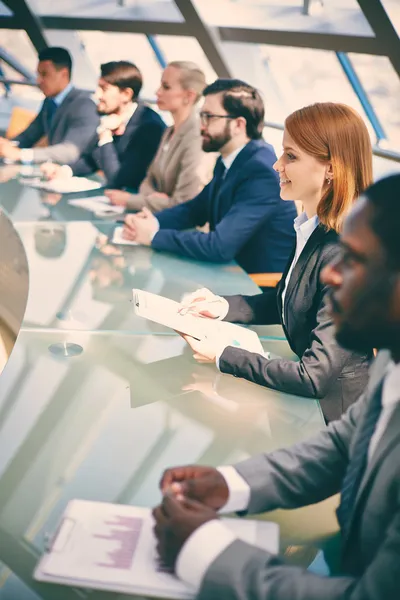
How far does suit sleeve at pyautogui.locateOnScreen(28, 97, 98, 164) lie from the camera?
15.3 ft

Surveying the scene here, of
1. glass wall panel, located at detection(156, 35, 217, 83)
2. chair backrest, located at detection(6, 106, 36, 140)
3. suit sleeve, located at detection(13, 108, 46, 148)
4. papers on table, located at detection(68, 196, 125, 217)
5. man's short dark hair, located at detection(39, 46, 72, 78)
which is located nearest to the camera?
papers on table, located at detection(68, 196, 125, 217)

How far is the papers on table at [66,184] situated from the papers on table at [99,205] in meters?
0.20

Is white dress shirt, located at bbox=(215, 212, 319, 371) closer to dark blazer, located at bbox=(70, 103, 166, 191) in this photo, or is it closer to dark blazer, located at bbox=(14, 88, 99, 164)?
dark blazer, located at bbox=(70, 103, 166, 191)

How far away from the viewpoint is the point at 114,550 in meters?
1.05

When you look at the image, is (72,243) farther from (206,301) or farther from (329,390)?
(329,390)

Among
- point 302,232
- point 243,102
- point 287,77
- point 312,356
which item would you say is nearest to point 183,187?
point 243,102

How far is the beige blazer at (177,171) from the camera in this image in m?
3.61

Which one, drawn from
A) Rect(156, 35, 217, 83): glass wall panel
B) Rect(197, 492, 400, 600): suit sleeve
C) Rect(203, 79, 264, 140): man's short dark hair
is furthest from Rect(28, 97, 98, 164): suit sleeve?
Rect(197, 492, 400, 600): suit sleeve

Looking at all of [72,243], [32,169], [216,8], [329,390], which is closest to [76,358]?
[329,390]

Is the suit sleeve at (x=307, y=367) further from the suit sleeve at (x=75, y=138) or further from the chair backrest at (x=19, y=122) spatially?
the chair backrest at (x=19, y=122)

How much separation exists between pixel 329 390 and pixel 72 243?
147 centimetres

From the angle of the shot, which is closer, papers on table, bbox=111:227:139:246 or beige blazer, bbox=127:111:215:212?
papers on table, bbox=111:227:139:246

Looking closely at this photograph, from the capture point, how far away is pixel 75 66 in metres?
10.1

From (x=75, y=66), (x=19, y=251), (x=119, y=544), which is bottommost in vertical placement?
(x=119, y=544)
